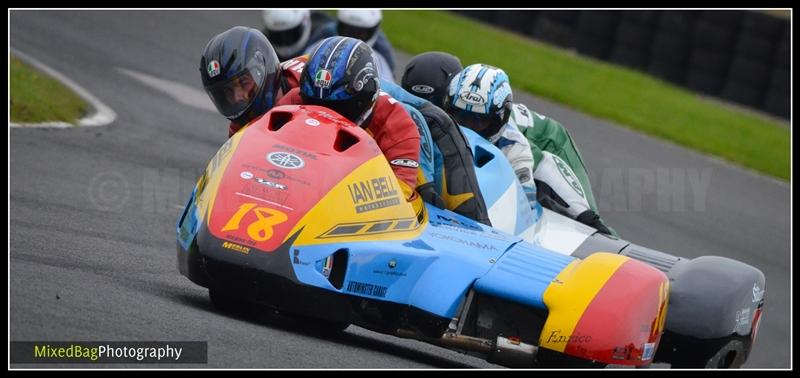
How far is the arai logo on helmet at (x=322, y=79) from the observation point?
6.68 metres

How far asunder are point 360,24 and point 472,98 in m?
5.17

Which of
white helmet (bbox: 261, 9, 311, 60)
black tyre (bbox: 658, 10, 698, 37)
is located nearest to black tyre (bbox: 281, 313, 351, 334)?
white helmet (bbox: 261, 9, 311, 60)

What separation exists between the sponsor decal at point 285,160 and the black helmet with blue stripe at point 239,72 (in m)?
1.09

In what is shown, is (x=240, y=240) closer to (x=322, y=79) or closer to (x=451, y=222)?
(x=322, y=79)

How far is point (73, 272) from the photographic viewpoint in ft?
21.5

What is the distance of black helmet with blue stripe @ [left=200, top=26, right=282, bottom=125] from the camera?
713 cm

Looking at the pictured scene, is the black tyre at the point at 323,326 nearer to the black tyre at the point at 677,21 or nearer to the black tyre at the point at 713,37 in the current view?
the black tyre at the point at 713,37

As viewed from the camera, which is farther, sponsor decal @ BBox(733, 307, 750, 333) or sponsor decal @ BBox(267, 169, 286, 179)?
sponsor decal @ BBox(733, 307, 750, 333)

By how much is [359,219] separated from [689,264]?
5.73 ft

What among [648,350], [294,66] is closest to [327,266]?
[648,350]

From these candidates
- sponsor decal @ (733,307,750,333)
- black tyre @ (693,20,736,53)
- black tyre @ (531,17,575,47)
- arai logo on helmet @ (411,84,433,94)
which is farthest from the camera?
black tyre @ (531,17,575,47)

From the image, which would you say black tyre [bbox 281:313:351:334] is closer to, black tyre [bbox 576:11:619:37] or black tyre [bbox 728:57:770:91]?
black tyre [bbox 728:57:770:91]

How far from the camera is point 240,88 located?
7215 millimetres

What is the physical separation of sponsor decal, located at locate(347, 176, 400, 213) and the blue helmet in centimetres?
194
